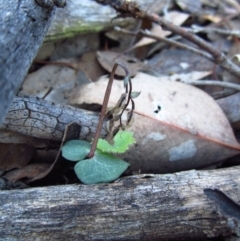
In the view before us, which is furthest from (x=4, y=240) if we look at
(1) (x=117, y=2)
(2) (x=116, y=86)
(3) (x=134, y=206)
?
(1) (x=117, y=2)

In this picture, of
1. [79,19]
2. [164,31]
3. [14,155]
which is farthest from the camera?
[164,31]

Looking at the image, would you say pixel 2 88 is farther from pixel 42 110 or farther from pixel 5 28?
pixel 42 110

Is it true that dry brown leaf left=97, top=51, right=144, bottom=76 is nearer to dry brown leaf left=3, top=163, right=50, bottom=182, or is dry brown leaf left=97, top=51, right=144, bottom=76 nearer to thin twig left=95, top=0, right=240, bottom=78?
thin twig left=95, top=0, right=240, bottom=78

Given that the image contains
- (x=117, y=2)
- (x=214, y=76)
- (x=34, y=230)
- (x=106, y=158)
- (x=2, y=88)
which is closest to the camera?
(x=2, y=88)

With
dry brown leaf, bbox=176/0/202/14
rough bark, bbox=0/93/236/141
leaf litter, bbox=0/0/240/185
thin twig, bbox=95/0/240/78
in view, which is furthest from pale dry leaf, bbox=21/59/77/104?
dry brown leaf, bbox=176/0/202/14

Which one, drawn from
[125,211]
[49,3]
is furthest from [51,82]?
[125,211]

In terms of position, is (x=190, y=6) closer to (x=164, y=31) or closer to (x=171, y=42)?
(x=164, y=31)
